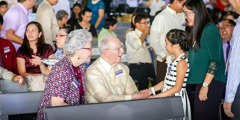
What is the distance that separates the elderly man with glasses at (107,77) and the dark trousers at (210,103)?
55cm

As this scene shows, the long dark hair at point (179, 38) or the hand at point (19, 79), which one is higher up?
the long dark hair at point (179, 38)

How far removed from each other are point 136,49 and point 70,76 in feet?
8.25

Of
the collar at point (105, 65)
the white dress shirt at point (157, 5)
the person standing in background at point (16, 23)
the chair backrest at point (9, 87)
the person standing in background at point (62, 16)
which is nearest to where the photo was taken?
the collar at point (105, 65)

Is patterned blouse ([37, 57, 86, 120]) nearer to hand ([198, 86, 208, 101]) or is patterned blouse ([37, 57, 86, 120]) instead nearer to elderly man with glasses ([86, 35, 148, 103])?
elderly man with glasses ([86, 35, 148, 103])

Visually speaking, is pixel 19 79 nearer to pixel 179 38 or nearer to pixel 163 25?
pixel 179 38

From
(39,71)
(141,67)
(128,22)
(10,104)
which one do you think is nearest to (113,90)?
(10,104)

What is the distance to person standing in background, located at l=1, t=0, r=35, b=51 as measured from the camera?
4.29 meters

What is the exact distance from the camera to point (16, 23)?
432 cm

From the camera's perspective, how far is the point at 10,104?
272 cm

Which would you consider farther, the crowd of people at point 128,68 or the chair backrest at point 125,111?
the crowd of people at point 128,68

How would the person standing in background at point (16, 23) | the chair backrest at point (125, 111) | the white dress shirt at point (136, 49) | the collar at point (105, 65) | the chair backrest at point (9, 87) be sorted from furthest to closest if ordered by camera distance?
the white dress shirt at point (136, 49) → the person standing in background at point (16, 23) → the chair backrest at point (9, 87) → the collar at point (105, 65) → the chair backrest at point (125, 111)

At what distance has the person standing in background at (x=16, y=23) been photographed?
429 cm

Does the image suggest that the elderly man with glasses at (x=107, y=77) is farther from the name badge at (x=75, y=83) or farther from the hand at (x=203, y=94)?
the hand at (x=203, y=94)

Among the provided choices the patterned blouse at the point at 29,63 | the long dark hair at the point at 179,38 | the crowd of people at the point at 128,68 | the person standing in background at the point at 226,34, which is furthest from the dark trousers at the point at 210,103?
the patterned blouse at the point at 29,63
